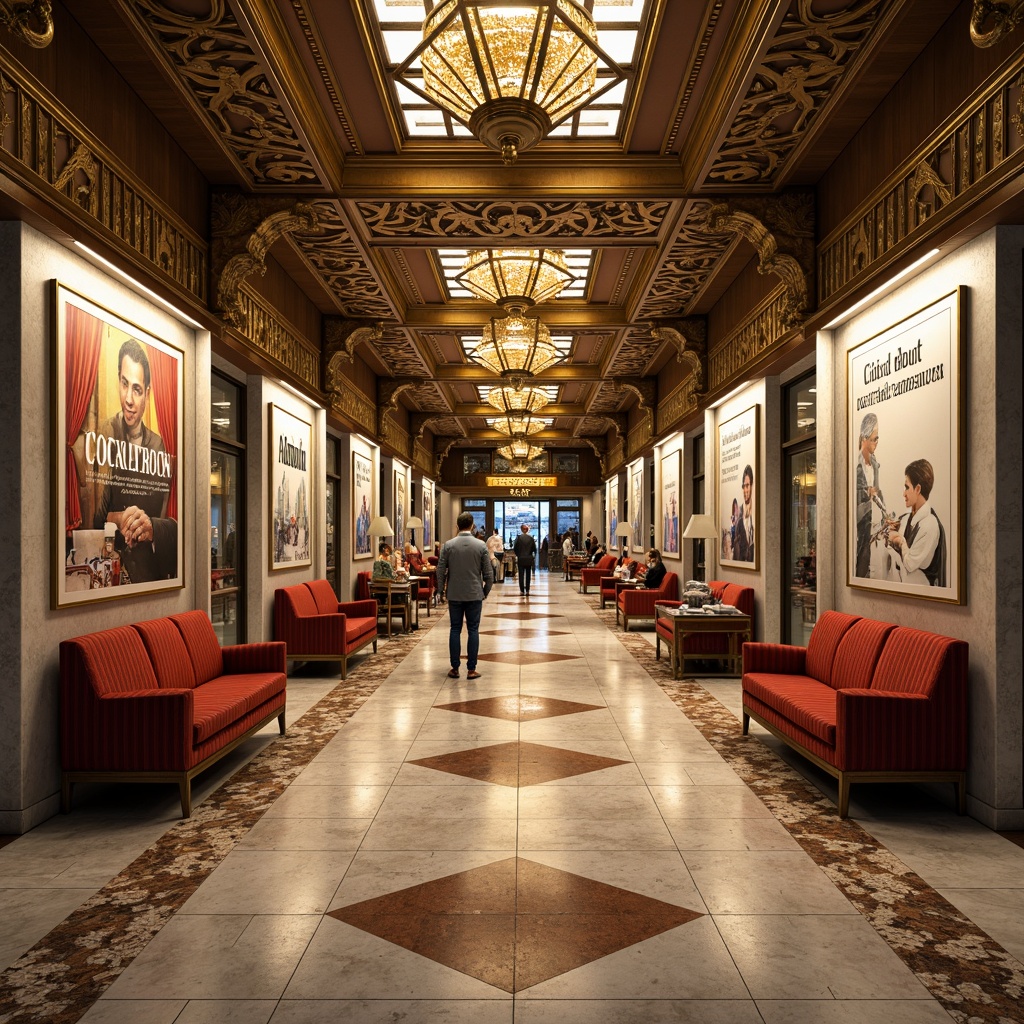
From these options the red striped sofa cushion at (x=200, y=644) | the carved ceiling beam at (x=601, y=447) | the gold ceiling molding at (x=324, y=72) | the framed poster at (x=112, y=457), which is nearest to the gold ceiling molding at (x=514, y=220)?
the gold ceiling molding at (x=324, y=72)

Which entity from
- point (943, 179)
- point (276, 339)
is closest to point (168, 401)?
point (276, 339)

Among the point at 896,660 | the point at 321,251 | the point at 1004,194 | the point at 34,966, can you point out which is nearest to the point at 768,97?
the point at 1004,194

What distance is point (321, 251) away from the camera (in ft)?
26.5

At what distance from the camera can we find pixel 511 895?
339cm

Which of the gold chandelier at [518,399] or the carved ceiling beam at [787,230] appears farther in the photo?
the gold chandelier at [518,399]

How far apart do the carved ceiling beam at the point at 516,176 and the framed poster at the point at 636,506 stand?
39.1 ft

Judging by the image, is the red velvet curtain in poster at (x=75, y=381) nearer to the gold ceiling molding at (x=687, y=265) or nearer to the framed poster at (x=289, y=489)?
the framed poster at (x=289, y=489)

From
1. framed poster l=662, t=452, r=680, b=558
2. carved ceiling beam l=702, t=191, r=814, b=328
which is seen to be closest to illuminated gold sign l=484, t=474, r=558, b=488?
framed poster l=662, t=452, r=680, b=558

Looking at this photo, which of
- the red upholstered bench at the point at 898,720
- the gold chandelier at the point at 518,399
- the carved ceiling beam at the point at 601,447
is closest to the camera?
the red upholstered bench at the point at 898,720

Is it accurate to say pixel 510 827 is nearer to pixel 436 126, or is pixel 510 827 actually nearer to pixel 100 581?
pixel 100 581

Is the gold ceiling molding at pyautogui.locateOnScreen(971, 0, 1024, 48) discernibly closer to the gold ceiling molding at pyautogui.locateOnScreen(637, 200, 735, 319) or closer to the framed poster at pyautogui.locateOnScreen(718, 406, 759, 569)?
the gold ceiling molding at pyautogui.locateOnScreen(637, 200, 735, 319)

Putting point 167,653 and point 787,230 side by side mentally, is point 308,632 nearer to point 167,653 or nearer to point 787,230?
point 167,653

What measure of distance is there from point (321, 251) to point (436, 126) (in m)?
2.31

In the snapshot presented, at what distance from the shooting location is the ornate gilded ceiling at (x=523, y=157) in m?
4.66
